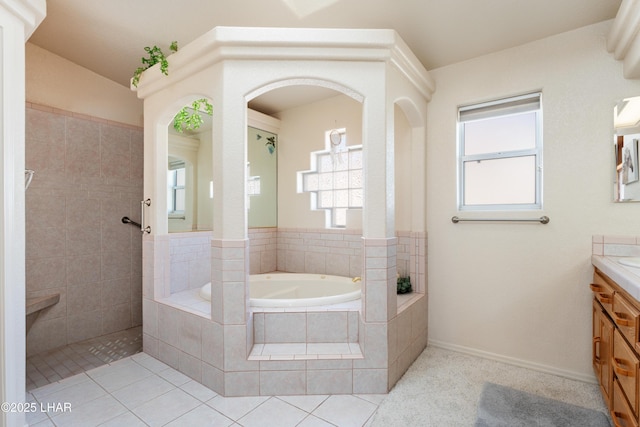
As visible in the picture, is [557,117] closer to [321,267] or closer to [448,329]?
[448,329]

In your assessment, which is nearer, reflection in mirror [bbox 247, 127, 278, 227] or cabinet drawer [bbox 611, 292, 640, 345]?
cabinet drawer [bbox 611, 292, 640, 345]

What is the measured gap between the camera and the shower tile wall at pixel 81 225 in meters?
2.56

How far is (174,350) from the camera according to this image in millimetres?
2311

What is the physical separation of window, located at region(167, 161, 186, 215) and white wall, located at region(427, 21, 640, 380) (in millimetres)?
2374

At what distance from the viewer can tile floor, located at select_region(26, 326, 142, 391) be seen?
2.24m

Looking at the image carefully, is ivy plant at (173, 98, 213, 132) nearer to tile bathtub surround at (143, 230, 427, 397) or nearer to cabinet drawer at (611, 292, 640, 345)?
tile bathtub surround at (143, 230, 427, 397)

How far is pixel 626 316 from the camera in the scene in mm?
1352

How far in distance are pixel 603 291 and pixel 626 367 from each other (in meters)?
0.59

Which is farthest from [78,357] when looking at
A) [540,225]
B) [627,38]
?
[627,38]

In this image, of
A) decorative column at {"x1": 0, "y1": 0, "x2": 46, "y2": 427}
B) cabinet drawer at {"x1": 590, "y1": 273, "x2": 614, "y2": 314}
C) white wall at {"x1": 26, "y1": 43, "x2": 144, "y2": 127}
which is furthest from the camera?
white wall at {"x1": 26, "y1": 43, "x2": 144, "y2": 127}

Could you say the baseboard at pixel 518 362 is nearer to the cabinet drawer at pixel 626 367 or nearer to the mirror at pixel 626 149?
the cabinet drawer at pixel 626 367

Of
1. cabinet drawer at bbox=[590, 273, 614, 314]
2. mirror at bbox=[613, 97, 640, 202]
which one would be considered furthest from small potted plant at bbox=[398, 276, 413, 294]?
mirror at bbox=[613, 97, 640, 202]

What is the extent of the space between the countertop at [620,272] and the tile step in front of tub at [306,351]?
1391 millimetres

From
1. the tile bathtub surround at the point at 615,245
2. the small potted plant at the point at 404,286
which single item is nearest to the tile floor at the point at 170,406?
the small potted plant at the point at 404,286
